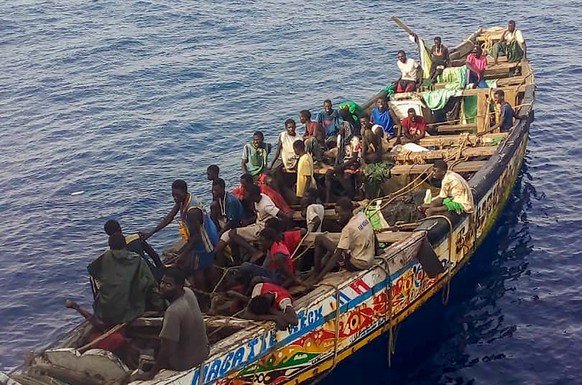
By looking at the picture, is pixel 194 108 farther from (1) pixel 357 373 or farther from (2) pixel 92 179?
(1) pixel 357 373

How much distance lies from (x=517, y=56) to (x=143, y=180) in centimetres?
1226

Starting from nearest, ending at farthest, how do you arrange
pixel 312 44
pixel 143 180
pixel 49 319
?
pixel 49 319 → pixel 143 180 → pixel 312 44

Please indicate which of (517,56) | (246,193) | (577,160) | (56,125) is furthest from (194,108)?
(246,193)

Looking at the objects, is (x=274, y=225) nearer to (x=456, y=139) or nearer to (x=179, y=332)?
(x=179, y=332)

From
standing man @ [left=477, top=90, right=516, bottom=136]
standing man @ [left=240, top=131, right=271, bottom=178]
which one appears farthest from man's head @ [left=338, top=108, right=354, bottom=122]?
standing man @ [left=477, top=90, right=516, bottom=136]

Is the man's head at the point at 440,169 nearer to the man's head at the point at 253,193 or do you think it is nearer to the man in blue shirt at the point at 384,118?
the man's head at the point at 253,193

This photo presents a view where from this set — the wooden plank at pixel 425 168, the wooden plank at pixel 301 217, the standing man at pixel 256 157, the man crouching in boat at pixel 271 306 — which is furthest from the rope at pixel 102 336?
the wooden plank at pixel 425 168

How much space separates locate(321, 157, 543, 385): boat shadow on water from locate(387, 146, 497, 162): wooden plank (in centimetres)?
211

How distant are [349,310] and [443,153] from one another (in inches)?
237

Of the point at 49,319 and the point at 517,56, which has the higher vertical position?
the point at 517,56

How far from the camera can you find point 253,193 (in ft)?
39.0

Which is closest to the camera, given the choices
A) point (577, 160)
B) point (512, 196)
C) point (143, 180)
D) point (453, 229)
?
point (453, 229)

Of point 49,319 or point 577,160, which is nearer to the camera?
point 49,319

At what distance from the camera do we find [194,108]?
28094 mm
